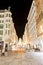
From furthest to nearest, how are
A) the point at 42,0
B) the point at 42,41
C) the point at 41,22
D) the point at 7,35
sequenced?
1. the point at 7,35
2. the point at 42,41
3. the point at 41,22
4. the point at 42,0

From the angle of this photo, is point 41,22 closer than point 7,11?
Yes

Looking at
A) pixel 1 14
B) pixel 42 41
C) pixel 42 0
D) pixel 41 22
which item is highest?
pixel 1 14

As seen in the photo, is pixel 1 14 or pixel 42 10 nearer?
pixel 42 10

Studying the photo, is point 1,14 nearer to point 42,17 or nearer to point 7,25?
point 7,25

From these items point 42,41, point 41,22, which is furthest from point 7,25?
point 41,22

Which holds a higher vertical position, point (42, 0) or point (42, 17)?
point (42, 0)

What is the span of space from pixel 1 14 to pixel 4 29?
8.45 m

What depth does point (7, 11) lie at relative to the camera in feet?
291

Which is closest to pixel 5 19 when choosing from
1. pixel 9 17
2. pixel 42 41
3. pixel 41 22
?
pixel 9 17

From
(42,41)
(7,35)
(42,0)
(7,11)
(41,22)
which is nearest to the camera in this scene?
(42,0)

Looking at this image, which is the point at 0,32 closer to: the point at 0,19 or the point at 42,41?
the point at 0,19

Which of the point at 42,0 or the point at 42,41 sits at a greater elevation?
the point at 42,0

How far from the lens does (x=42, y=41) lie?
5509 cm

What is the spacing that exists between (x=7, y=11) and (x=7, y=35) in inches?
465
